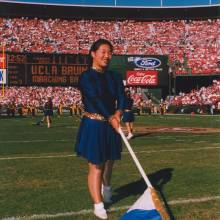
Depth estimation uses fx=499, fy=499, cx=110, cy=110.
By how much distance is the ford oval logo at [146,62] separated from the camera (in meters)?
47.6

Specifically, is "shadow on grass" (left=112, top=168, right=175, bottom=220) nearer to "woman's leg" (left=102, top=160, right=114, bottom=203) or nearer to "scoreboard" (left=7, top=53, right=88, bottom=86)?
"woman's leg" (left=102, top=160, right=114, bottom=203)

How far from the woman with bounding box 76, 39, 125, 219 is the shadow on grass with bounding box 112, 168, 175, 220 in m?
0.79

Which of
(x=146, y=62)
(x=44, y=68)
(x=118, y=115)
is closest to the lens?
(x=118, y=115)

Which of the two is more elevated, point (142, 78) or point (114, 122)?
point (114, 122)

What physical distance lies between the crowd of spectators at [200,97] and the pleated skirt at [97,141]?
39.3m

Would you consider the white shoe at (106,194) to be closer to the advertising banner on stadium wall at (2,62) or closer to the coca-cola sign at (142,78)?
the advertising banner on stadium wall at (2,62)

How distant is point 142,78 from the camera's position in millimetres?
48531

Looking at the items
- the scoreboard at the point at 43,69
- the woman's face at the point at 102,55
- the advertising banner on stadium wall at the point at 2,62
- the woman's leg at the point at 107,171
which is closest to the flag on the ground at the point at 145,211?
the woman's leg at the point at 107,171

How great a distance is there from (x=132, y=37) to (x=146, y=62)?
629cm

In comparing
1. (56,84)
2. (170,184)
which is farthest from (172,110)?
(170,184)

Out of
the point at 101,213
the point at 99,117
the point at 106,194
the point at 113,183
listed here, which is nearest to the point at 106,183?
the point at 106,194

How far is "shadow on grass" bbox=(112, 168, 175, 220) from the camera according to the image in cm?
630

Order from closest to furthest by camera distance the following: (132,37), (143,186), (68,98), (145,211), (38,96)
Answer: (145,211) < (143,186) < (38,96) < (68,98) < (132,37)

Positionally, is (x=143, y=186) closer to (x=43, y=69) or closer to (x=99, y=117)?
(x=99, y=117)
